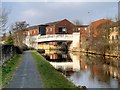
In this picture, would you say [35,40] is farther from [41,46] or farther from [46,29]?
[46,29]

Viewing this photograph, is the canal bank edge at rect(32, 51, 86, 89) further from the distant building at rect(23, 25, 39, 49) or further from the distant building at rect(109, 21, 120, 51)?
the distant building at rect(23, 25, 39, 49)

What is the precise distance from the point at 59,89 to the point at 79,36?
79.2m

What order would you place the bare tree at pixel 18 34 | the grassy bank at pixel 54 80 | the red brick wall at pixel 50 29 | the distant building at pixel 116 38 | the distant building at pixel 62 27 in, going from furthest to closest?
the red brick wall at pixel 50 29, the distant building at pixel 62 27, the bare tree at pixel 18 34, the distant building at pixel 116 38, the grassy bank at pixel 54 80

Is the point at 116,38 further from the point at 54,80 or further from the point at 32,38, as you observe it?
the point at 32,38

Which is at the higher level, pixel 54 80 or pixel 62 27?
pixel 62 27

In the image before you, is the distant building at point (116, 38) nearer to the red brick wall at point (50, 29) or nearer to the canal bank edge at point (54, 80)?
the canal bank edge at point (54, 80)

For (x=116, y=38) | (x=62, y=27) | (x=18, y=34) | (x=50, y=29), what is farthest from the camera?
(x=50, y=29)

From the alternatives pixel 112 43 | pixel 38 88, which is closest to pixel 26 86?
pixel 38 88

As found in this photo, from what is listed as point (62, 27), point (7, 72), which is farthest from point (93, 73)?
point (62, 27)

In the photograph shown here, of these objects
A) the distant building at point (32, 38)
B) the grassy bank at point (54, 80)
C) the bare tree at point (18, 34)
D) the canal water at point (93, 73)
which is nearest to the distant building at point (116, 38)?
the canal water at point (93, 73)

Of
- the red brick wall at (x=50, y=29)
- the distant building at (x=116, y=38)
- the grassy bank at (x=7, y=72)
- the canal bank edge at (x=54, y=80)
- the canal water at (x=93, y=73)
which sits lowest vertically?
the canal water at (x=93, y=73)

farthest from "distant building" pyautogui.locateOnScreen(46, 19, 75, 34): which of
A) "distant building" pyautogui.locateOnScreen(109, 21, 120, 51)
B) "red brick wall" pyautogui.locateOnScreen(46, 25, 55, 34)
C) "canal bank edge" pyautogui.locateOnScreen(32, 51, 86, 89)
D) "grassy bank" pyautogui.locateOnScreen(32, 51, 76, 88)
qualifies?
"grassy bank" pyautogui.locateOnScreen(32, 51, 76, 88)

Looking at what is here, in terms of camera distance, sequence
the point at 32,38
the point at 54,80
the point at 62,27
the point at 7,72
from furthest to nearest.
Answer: the point at 32,38 → the point at 62,27 → the point at 7,72 → the point at 54,80

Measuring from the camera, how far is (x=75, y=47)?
90.4m
